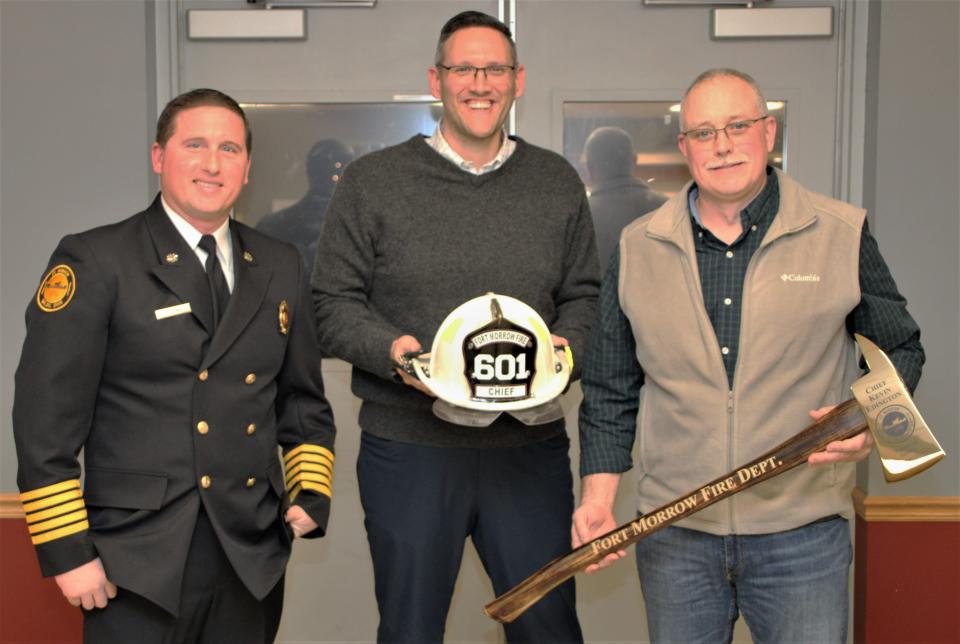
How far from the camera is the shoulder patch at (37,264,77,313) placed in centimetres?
181

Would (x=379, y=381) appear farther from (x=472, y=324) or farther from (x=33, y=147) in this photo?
(x=33, y=147)

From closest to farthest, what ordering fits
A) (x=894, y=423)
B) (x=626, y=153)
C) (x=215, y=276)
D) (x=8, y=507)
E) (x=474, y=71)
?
(x=894, y=423) → (x=215, y=276) → (x=474, y=71) → (x=8, y=507) → (x=626, y=153)

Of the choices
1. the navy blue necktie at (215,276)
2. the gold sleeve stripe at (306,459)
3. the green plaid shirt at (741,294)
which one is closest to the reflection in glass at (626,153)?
the green plaid shirt at (741,294)

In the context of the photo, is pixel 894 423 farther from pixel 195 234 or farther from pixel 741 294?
pixel 195 234

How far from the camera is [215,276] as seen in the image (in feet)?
6.46

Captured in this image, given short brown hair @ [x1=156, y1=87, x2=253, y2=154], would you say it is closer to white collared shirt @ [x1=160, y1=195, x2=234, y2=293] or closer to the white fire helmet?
white collared shirt @ [x1=160, y1=195, x2=234, y2=293]

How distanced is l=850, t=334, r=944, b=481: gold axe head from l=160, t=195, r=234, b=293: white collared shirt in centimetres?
114

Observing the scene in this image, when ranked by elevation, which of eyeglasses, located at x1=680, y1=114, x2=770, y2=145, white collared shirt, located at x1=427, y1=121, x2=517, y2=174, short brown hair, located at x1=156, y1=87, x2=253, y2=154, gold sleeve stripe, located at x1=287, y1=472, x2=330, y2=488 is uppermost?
short brown hair, located at x1=156, y1=87, x2=253, y2=154

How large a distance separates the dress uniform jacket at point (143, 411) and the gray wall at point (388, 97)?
52.1 inches

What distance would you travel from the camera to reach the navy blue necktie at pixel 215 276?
1.95 metres

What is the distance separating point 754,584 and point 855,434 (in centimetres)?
35

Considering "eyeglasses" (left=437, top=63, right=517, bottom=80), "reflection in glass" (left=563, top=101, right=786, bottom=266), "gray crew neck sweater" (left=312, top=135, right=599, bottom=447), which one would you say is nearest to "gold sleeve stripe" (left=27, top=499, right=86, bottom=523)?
"gray crew neck sweater" (left=312, top=135, right=599, bottom=447)

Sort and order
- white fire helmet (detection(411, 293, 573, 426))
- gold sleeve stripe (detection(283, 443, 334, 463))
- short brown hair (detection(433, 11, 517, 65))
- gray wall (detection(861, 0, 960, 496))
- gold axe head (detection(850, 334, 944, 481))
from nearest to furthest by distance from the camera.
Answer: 1. gold axe head (detection(850, 334, 944, 481))
2. white fire helmet (detection(411, 293, 573, 426))
3. gold sleeve stripe (detection(283, 443, 334, 463))
4. short brown hair (detection(433, 11, 517, 65))
5. gray wall (detection(861, 0, 960, 496))

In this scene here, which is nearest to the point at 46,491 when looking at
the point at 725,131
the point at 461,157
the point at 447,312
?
the point at 447,312
